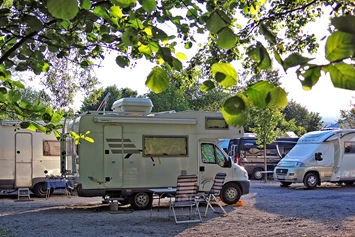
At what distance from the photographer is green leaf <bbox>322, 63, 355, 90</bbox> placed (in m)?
1.51

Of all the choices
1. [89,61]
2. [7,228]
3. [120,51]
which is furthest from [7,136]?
[120,51]

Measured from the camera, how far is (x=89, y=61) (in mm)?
5055

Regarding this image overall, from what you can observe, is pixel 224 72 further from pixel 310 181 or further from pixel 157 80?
pixel 310 181

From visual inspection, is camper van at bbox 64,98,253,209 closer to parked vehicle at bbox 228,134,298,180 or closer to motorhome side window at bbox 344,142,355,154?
motorhome side window at bbox 344,142,355,154

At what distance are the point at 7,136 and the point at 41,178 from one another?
1.86 metres

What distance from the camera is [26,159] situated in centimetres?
1495

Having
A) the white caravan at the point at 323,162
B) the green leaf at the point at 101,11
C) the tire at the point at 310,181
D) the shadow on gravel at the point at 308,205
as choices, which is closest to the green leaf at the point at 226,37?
the green leaf at the point at 101,11

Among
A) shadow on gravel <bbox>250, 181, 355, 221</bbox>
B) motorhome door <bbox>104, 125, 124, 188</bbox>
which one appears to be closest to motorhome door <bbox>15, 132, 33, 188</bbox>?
motorhome door <bbox>104, 125, 124, 188</bbox>

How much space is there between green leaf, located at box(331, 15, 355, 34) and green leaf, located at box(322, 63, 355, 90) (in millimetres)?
130

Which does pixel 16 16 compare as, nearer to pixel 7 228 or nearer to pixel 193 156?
pixel 7 228

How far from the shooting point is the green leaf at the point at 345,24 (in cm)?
143

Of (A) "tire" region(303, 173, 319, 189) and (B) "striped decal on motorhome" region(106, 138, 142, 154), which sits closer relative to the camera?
(B) "striped decal on motorhome" region(106, 138, 142, 154)

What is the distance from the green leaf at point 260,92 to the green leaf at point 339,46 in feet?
1.09

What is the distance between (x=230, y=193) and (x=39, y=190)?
6.84 metres
